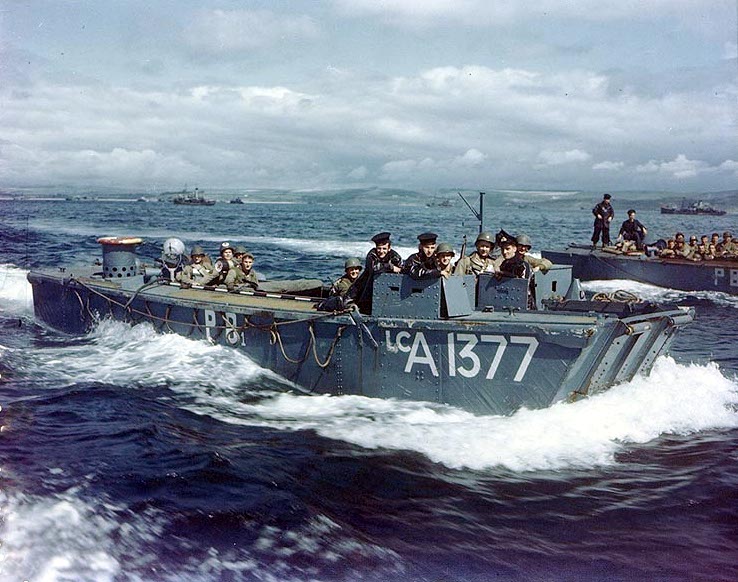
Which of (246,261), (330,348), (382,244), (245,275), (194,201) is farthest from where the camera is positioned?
(194,201)

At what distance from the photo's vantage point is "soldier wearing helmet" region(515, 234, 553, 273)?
9.48 m

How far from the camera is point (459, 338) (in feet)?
28.5

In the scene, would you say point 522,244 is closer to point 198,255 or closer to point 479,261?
point 479,261

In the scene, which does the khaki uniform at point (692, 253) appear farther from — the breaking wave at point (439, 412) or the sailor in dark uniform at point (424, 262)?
the sailor in dark uniform at point (424, 262)

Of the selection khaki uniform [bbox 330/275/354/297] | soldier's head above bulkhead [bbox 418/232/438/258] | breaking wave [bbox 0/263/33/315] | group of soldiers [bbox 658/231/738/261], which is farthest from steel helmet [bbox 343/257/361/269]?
group of soldiers [bbox 658/231/738/261]

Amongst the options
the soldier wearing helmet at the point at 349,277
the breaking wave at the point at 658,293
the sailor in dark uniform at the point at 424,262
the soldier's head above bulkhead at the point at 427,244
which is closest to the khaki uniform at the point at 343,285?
the soldier wearing helmet at the point at 349,277

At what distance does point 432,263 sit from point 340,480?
307 centimetres

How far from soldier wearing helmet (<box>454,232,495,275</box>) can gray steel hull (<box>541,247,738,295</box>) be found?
1282cm

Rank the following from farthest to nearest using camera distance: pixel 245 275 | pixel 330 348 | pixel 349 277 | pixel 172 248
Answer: pixel 172 248, pixel 245 275, pixel 349 277, pixel 330 348

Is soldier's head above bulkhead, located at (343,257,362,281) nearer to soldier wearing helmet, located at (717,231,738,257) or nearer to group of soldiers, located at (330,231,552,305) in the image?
group of soldiers, located at (330,231,552,305)

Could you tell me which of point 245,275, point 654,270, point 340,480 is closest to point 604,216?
point 654,270

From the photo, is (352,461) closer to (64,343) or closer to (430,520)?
(430,520)

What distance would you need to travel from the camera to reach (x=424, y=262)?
9102 mm

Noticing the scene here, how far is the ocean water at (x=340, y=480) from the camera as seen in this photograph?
5699mm
